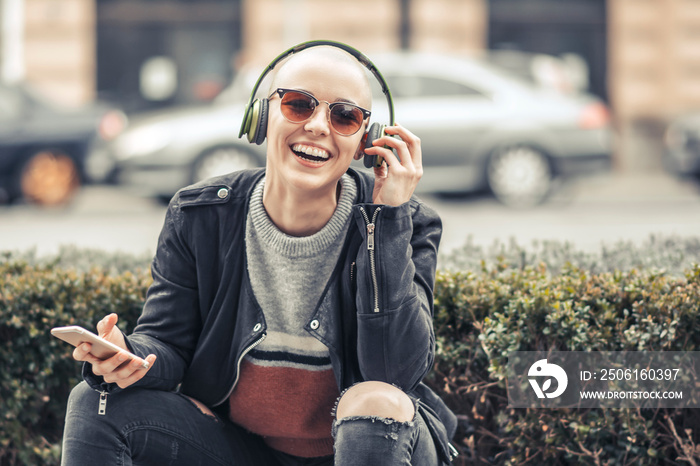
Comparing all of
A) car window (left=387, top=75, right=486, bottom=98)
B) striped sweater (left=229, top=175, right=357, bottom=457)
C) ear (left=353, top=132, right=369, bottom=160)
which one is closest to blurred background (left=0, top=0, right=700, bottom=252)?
car window (left=387, top=75, right=486, bottom=98)

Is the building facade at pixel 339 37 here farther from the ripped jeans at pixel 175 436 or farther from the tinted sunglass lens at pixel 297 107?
the ripped jeans at pixel 175 436

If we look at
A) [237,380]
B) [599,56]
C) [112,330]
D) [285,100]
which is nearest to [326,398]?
[237,380]

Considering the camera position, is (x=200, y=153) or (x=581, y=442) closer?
(x=581, y=442)

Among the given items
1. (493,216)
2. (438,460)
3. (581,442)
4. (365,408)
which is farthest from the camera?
(493,216)

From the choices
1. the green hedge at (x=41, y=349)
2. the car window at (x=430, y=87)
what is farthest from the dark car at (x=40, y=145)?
the green hedge at (x=41, y=349)

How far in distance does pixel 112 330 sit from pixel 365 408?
59 cm

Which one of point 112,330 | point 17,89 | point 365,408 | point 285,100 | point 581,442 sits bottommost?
point 581,442

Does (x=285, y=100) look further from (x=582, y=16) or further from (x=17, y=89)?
(x=582, y=16)

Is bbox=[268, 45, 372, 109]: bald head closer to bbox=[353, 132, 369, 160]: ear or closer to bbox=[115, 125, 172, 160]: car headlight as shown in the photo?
bbox=[353, 132, 369, 160]: ear

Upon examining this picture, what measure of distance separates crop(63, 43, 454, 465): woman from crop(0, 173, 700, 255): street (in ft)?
16.9

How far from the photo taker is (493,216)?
33.3 feet

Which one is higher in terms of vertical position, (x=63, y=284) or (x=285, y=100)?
(x=285, y=100)

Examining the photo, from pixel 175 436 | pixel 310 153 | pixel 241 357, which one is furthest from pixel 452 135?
pixel 175 436

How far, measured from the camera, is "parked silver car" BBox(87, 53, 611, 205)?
414 inches
